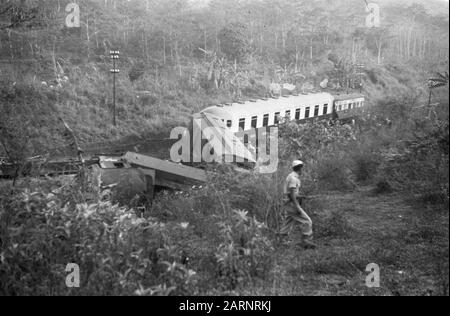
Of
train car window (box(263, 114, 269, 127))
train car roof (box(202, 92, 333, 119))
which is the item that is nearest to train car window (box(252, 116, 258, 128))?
train car roof (box(202, 92, 333, 119))

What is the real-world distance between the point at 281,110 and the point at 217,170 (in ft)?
30.4

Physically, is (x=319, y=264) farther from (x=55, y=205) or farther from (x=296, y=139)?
(x=296, y=139)

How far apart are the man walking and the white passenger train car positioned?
9.40 meters

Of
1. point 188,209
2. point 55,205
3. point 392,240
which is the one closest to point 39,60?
point 188,209

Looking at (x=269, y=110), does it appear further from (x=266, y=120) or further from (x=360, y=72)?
(x=360, y=72)

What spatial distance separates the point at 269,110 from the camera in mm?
19062

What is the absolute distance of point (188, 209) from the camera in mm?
10016

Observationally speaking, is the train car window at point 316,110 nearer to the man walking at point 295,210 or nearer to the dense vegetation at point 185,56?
the dense vegetation at point 185,56

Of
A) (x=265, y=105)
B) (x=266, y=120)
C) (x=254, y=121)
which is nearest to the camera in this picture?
(x=254, y=121)

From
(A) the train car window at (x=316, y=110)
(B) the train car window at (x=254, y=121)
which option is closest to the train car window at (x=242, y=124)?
(B) the train car window at (x=254, y=121)

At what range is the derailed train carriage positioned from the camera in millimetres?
17680

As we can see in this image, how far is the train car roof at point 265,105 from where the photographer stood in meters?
17.8

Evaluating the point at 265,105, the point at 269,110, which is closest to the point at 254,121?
the point at 269,110

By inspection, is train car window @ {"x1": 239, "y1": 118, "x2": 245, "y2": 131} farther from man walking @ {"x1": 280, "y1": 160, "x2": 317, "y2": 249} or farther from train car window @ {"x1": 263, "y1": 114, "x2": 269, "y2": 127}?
man walking @ {"x1": 280, "y1": 160, "x2": 317, "y2": 249}
